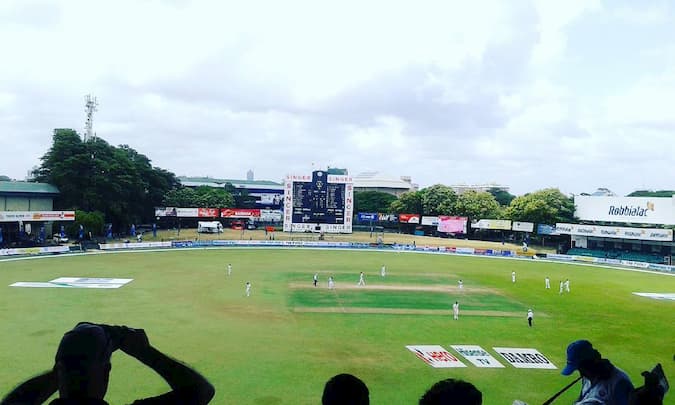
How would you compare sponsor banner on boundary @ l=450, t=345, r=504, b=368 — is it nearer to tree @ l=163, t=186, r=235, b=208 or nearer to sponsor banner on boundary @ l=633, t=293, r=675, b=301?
sponsor banner on boundary @ l=633, t=293, r=675, b=301

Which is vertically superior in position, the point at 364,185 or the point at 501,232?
the point at 364,185

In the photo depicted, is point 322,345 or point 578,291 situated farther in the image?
point 578,291

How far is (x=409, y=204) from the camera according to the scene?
98375 mm

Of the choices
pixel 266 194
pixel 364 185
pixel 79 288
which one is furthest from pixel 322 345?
pixel 364 185

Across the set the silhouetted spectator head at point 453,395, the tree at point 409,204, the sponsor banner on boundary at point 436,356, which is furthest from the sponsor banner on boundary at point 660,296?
the tree at point 409,204

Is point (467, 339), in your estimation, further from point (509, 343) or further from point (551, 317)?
point (551, 317)

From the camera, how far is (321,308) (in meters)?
29.0

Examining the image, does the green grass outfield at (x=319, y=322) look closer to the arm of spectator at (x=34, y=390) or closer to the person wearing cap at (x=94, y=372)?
the person wearing cap at (x=94, y=372)

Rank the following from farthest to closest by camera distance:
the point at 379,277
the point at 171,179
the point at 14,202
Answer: the point at 171,179, the point at 14,202, the point at 379,277

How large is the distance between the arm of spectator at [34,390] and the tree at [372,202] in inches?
4163

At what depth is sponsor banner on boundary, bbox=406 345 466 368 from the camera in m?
19.1

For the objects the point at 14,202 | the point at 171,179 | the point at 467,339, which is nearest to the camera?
the point at 467,339

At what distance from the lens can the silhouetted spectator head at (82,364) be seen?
2.66m

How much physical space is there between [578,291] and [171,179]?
79.6 meters
